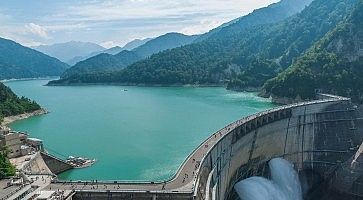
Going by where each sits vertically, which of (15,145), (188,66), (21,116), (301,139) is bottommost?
(21,116)

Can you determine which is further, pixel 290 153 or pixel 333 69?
pixel 333 69

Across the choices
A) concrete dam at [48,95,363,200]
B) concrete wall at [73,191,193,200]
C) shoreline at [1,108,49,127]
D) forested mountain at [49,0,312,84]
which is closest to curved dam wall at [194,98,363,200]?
concrete dam at [48,95,363,200]

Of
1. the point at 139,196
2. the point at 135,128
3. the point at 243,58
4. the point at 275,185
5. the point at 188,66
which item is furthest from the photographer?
the point at 188,66

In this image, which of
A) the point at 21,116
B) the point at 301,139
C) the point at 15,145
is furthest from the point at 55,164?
the point at 21,116

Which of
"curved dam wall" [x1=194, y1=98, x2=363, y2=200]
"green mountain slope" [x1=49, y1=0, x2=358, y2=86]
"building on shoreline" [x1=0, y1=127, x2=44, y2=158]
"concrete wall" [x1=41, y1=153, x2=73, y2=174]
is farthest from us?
"green mountain slope" [x1=49, y1=0, x2=358, y2=86]

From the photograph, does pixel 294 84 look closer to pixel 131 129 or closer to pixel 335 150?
pixel 131 129

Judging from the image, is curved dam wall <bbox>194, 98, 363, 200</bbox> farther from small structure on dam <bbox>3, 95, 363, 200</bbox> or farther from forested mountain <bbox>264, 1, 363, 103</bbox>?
forested mountain <bbox>264, 1, 363, 103</bbox>

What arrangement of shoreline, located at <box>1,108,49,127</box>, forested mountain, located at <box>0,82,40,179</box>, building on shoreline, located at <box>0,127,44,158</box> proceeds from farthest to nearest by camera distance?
forested mountain, located at <box>0,82,40,179</box>
shoreline, located at <box>1,108,49,127</box>
building on shoreline, located at <box>0,127,44,158</box>

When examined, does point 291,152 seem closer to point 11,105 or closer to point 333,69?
point 333,69
